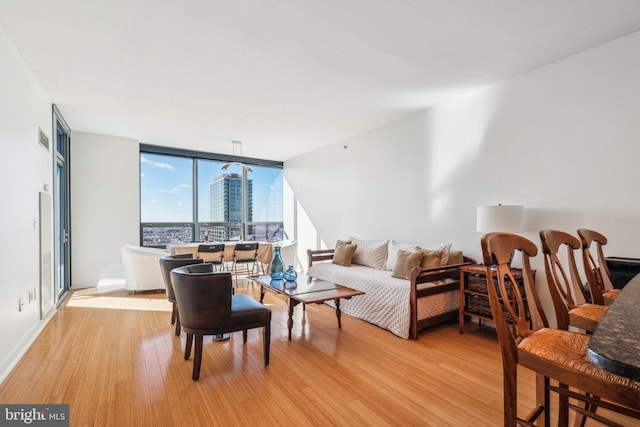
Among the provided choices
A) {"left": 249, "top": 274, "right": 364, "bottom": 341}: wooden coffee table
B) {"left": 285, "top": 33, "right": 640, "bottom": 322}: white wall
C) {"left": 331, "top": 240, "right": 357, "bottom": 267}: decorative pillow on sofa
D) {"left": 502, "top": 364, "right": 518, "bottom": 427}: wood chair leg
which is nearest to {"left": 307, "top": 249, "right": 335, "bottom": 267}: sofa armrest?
{"left": 331, "top": 240, "right": 357, "bottom": 267}: decorative pillow on sofa

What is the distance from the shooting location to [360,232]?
5.54 meters

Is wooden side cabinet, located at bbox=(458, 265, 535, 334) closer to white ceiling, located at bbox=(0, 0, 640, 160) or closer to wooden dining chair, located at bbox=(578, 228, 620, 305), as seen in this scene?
wooden dining chair, located at bbox=(578, 228, 620, 305)

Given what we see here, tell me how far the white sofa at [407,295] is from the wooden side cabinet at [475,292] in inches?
8.5

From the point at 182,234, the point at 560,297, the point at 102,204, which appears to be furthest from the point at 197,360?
the point at 182,234

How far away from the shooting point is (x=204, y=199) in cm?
714

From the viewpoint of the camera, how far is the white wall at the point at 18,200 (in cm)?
252

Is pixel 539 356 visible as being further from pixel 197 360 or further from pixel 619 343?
pixel 197 360

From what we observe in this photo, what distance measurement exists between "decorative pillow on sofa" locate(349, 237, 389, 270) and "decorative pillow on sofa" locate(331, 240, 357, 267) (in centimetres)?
12

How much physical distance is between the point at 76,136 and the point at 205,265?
14.2ft

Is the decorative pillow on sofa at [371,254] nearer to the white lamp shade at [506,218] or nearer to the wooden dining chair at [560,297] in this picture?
the white lamp shade at [506,218]

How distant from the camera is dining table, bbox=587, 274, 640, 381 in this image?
0.60 meters

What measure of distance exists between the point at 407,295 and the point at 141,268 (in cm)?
421

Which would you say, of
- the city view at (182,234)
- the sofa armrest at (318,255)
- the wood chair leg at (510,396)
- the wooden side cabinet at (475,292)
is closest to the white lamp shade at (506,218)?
the wooden side cabinet at (475,292)

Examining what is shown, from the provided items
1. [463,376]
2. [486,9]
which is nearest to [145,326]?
[463,376]
